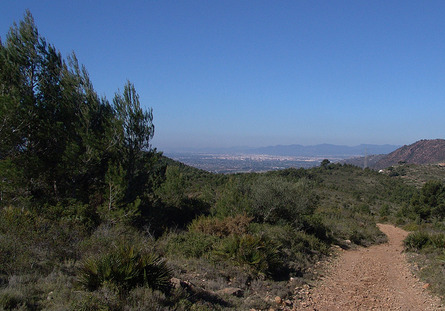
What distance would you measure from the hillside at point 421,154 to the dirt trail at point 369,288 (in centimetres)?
7515

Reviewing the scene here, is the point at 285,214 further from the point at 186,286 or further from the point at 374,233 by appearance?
the point at 186,286

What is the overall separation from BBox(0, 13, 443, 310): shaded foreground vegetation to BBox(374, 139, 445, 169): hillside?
245ft

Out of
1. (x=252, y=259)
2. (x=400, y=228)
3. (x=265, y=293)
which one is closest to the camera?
(x=265, y=293)

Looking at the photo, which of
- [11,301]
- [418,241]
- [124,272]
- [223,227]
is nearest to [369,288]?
[223,227]

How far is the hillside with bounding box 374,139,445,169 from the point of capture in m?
79.0

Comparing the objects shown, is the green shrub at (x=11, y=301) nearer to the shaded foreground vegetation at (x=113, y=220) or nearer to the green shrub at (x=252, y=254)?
the shaded foreground vegetation at (x=113, y=220)

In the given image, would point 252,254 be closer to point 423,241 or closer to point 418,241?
point 418,241

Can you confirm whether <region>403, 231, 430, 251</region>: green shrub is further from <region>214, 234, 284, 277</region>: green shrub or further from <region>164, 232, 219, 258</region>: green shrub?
<region>164, 232, 219, 258</region>: green shrub

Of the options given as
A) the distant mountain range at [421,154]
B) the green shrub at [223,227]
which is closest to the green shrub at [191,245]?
the green shrub at [223,227]

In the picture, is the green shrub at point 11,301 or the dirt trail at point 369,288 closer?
the green shrub at point 11,301

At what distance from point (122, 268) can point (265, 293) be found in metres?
3.39

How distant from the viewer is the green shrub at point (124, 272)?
180 inches

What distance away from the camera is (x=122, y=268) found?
185 inches

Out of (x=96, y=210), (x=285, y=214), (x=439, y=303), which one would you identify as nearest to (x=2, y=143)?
(x=96, y=210)
